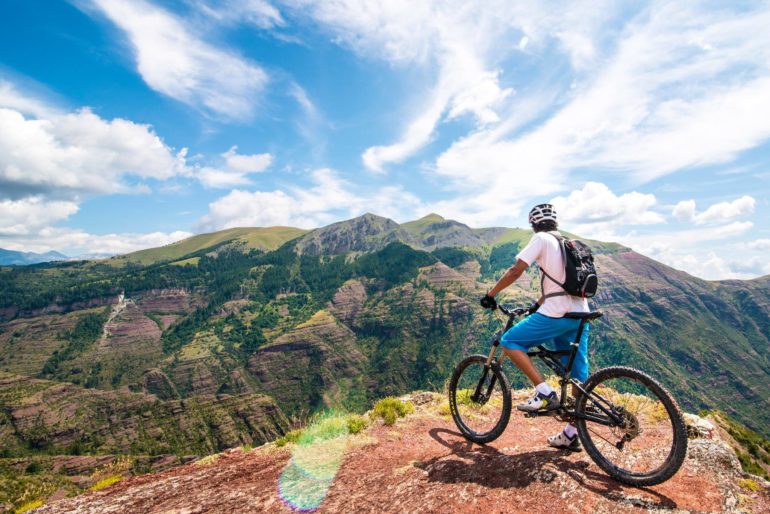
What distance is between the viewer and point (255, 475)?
7.48m

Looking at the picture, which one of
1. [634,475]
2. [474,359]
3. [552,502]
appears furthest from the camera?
[474,359]

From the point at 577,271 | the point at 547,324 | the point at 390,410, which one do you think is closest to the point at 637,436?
the point at 547,324

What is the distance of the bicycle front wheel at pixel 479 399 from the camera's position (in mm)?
7703

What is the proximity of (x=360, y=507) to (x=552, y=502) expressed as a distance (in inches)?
108

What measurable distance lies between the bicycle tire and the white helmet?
2.82m

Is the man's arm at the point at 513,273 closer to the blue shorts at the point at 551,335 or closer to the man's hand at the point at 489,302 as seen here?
the man's hand at the point at 489,302

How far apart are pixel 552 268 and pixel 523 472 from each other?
10.9ft

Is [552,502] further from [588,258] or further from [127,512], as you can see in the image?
[127,512]

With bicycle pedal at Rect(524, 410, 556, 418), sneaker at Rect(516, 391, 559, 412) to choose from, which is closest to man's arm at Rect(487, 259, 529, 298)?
sneaker at Rect(516, 391, 559, 412)

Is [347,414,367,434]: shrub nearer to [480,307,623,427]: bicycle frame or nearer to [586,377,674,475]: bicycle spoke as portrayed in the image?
[480,307,623,427]: bicycle frame

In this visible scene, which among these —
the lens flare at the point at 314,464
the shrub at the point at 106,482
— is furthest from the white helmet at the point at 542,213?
the shrub at the point at 106,482

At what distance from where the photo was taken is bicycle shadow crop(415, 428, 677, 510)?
524cm

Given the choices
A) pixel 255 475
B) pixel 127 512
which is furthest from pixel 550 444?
pixel 127 512

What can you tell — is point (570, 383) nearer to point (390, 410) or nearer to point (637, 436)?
point (637, 436)
